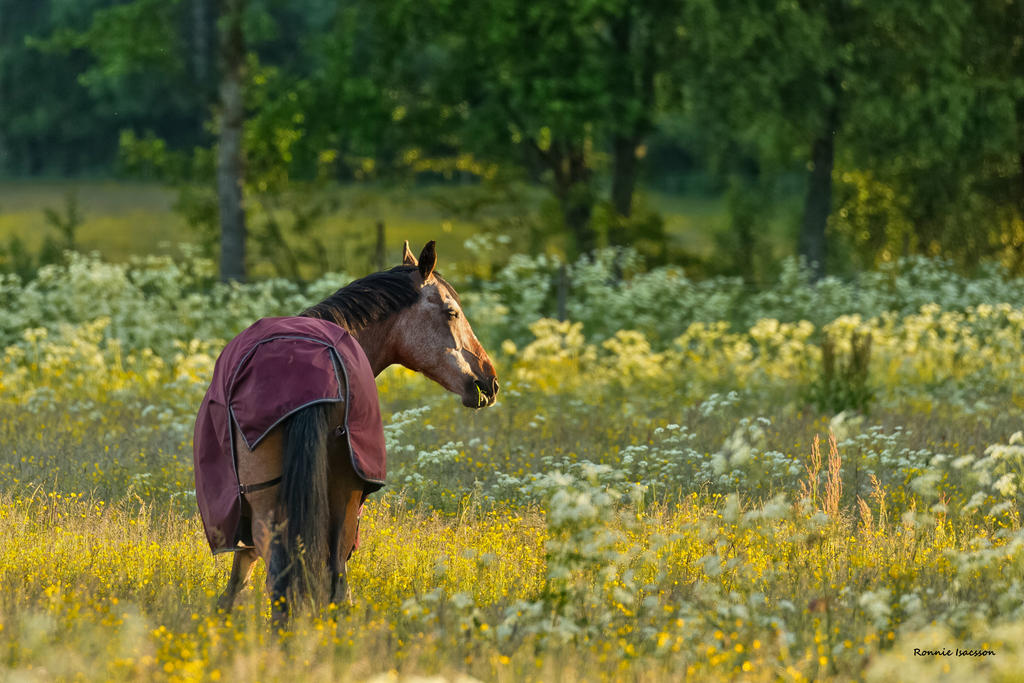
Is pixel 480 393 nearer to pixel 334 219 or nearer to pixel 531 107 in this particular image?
pixel 531 107

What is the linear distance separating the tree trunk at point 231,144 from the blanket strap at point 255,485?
11.5 meters

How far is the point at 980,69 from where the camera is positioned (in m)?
19.2

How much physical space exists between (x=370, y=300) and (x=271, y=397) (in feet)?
3.53

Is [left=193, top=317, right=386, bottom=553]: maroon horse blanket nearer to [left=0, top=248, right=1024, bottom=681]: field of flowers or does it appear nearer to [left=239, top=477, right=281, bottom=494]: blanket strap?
[left=239, top=477, right=281, bottom=494]: blanket strap

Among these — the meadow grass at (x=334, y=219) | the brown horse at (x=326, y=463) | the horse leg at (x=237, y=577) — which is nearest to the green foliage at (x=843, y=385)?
the brown horse at (x=326, y=463)

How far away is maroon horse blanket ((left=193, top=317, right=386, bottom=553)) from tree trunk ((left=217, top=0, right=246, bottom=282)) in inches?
443

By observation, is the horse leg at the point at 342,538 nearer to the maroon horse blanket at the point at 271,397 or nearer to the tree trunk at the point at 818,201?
the maroon horse blanket at the point at 271,397

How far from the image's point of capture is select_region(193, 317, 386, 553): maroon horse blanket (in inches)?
166

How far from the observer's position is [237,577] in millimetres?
4684

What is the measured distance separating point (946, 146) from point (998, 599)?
51.7 feet

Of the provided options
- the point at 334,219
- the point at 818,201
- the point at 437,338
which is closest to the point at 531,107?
the point at 334,219

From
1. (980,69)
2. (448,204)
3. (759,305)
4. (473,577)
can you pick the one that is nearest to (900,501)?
(473,577)

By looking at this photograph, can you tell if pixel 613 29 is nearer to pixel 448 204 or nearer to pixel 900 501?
pixel 448 204

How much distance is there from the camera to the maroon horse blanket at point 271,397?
13.9 feet
